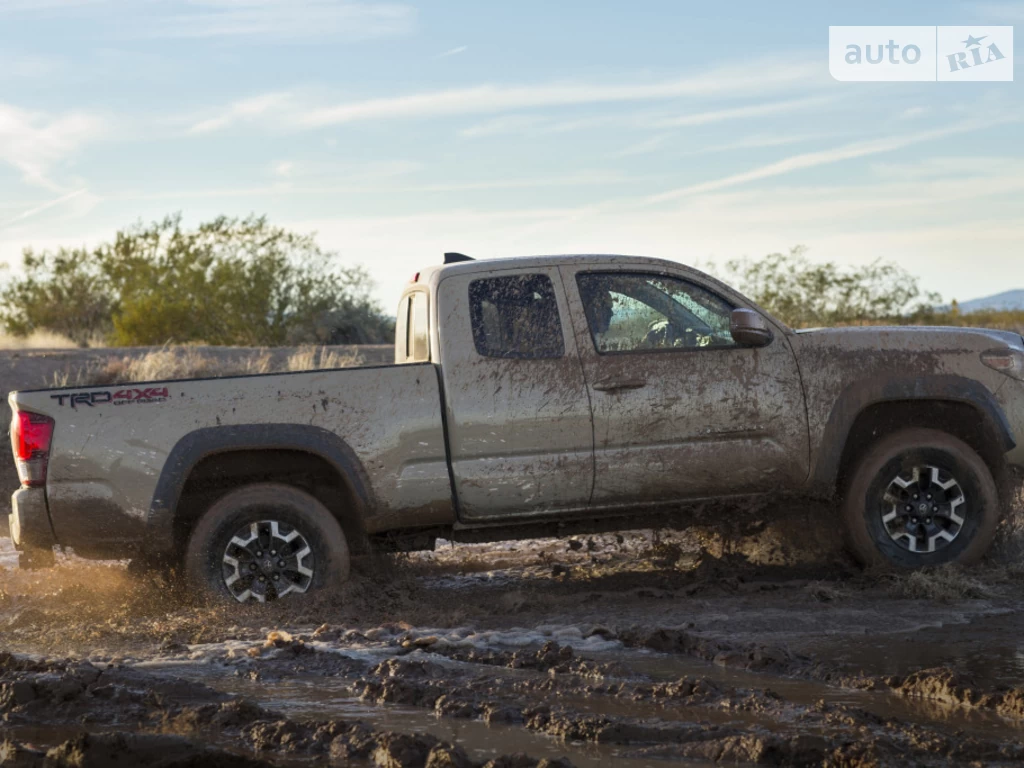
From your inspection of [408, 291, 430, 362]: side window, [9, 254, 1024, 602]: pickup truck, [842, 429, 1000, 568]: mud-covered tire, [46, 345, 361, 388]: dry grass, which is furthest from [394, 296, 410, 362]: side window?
[46, 345, 361, 388]: dry grass

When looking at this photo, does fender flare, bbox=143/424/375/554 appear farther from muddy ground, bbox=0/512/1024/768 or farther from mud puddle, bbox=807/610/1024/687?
mud puddle, bbox=807/610/1024/687

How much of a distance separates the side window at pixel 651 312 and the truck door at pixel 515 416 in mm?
229

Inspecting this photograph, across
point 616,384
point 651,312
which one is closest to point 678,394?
point 616,384

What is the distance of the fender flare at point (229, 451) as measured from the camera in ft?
22.1

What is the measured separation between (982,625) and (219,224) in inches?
982

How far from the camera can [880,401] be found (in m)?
7.22

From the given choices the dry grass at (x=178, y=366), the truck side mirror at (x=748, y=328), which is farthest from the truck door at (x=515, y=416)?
the dry grass at (x=178, y=366)

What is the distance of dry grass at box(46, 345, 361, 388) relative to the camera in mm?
18844

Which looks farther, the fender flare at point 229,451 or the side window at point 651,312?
the side window at point 651,312

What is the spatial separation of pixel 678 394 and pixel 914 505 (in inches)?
61.6

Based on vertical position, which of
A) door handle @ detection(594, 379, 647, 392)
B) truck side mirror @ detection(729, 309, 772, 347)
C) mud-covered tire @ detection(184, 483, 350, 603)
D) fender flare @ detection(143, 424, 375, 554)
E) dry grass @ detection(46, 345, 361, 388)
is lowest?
mud-covered tire @ detection(184, 483, 350, 603)

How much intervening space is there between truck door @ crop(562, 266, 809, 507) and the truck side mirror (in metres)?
0.07

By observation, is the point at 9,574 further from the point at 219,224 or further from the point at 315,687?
the point at 219,224

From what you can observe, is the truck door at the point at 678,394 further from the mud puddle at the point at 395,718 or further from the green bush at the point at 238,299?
the green bush at the point at 238,299
